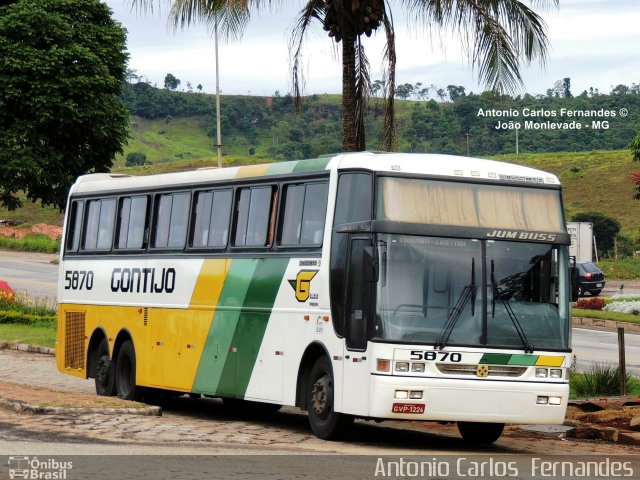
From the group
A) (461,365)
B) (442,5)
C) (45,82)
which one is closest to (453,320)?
(461,365)

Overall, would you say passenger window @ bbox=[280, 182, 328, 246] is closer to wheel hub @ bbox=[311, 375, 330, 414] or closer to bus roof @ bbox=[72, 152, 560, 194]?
bus roof @ bbox=[72, 152, 560, 194]

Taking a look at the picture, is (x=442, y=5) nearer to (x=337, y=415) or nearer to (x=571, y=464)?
(x=337, y=415)

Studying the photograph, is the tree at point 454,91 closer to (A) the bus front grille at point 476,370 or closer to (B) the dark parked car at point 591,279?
(B) the dark parked car at point 591,279

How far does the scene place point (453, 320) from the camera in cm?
1435

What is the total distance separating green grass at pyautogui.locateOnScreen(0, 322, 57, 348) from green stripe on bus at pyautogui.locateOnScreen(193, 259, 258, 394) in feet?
44.0

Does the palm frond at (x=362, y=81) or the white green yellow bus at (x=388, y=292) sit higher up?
the palm frond at (x=362, y=81)

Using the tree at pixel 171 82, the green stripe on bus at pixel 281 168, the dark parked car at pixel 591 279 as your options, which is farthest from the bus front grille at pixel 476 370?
the tree at pixel 171 82

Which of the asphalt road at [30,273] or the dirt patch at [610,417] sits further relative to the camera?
the asphalt road at [30,273]

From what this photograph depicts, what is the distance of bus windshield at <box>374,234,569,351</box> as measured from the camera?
14.3 meters

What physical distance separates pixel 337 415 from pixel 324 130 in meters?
118

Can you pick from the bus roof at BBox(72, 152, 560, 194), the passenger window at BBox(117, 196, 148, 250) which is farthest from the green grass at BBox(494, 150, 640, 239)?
the bus roof at BBox(72, 152, 560, 194)

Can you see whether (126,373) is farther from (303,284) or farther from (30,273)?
(30,273)

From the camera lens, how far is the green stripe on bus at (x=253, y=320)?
54.4ft

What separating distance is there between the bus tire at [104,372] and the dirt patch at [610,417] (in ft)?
23.3
